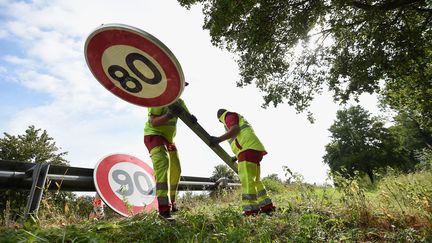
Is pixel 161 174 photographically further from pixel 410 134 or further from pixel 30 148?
pixel 410 134

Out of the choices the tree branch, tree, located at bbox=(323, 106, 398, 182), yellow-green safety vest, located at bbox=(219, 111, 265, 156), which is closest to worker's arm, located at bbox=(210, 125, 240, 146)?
yellow-green safety vest, located at bbox=(219, 111, 265, 156)

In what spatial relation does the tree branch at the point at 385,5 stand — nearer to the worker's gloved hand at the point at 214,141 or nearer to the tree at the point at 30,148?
the worker's gloved hand at the point at 214,141

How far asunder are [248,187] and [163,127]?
1.55m

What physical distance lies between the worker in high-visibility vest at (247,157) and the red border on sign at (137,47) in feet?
3.97

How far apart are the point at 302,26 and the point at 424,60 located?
469 centimetres

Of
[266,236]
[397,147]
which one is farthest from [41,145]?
[397,147]

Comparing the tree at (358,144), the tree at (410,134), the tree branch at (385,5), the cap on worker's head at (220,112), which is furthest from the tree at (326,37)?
the tree at (410,134)

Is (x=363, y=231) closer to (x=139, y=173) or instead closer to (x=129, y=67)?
(x=129, y=67)

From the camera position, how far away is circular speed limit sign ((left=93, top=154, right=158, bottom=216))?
4652mm

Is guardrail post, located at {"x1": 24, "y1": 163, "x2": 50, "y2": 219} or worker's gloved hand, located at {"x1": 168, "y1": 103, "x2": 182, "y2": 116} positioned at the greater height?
worker's gloved hand, located at {"x1": 168, "y1": 103, "x2": 182, "y2": 116}

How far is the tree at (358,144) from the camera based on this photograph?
1724 inches

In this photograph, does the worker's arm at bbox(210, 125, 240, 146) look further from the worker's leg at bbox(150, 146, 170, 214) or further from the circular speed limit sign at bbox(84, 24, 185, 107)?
the circular speed limit sign at bbox(84, 24, 185, 107)

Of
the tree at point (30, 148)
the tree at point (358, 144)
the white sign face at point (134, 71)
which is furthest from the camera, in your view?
the tree at point (358, 144)

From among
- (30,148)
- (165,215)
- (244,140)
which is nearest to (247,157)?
(244,140)
